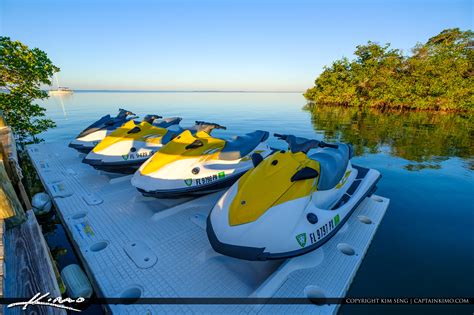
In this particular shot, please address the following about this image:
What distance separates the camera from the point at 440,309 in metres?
2.77

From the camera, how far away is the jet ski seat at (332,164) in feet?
11.1

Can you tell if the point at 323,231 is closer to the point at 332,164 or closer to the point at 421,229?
the point at 332,164

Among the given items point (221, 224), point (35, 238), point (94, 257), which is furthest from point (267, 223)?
point (35, 238)

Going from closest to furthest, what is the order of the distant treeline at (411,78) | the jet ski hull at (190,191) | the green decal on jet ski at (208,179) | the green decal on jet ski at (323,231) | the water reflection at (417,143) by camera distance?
the green decal on jet ski at (323,231)
the jet ski hull at (190,191)
the green decal on jet ski at (208,179)
the water reflection at (417,143)
the distant treeline at (411,78)

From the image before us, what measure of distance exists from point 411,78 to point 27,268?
41139mm

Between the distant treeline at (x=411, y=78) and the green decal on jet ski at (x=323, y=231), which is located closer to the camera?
the green decal on jet ski at (x=323, y=231)

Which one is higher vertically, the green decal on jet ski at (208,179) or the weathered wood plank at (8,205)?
the weathered wood plank at (8,205)

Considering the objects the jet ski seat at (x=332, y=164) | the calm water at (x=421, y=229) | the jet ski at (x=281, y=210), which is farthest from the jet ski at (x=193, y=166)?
the calm water at (x=421, y=229)

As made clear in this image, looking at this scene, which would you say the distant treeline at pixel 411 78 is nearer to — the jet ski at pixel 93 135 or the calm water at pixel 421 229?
the calm water at pixel 421 229

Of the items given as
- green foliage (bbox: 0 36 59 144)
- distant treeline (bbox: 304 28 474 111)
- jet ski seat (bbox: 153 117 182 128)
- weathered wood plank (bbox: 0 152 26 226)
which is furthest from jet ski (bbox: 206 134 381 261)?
distant treeline (bbox: 304 28 474 111)

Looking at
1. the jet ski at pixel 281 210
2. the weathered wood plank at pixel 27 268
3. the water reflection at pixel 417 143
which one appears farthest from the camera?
the water reflection at pixel 417 143

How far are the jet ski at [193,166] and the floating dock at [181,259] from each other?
1.86 feet

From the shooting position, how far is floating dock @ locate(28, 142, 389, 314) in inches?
108

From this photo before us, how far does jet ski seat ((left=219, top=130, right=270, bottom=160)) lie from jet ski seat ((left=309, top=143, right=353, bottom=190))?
1.91 meters
